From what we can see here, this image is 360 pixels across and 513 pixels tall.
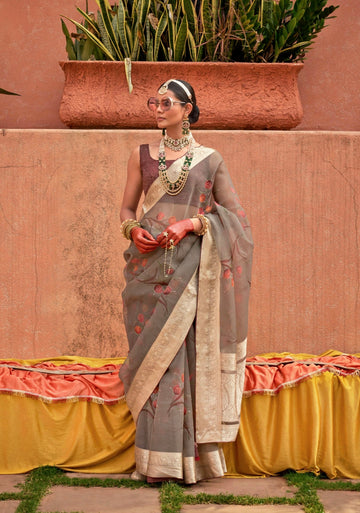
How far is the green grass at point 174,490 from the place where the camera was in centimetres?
296

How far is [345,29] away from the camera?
525 cm

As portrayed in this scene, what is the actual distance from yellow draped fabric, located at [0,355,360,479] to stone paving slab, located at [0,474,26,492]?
5cm

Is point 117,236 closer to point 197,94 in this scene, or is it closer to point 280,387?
point 197,94

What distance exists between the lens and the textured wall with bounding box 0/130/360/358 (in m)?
4.23

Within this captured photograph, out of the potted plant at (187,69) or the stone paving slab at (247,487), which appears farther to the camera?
the potted plant at (187,69)

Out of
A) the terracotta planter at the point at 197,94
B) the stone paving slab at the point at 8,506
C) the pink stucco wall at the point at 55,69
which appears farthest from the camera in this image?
the pink stucco wall at the point at 55,69

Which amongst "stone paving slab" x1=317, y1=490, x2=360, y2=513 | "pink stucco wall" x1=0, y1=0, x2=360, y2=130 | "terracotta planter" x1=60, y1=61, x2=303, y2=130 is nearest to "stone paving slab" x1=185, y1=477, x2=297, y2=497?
"stone paving slab" x1=317, y1=490, x2=360, y2=513

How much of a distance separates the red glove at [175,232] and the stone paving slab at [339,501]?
1.24 m

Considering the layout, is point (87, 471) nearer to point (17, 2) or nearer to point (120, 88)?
point (120, 88)

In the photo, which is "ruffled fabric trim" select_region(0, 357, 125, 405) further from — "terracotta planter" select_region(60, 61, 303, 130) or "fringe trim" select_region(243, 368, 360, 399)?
"terracotta planter" select_region(60, 61, 303, 130)

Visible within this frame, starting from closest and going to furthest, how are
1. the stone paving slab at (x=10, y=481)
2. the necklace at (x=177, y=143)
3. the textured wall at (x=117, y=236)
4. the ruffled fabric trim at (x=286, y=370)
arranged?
the stone paving slab at (x=10, y=481) → the necklace at (x=177, y=143) → the ruffled fabric trim at (x=286, y=370) → the textured wall at (x=117, y=236)

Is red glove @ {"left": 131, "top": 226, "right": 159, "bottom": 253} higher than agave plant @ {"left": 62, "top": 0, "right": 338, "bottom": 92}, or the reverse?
agave plant @ {"left": 62, "top": 0, "right": 338, "bottom": 92}

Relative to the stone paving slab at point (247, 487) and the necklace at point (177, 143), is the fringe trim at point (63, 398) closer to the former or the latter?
the stone paving slab at point (247, 487)

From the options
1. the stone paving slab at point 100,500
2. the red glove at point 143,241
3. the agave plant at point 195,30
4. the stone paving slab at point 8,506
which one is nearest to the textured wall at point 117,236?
the agave plant at point 195,30
